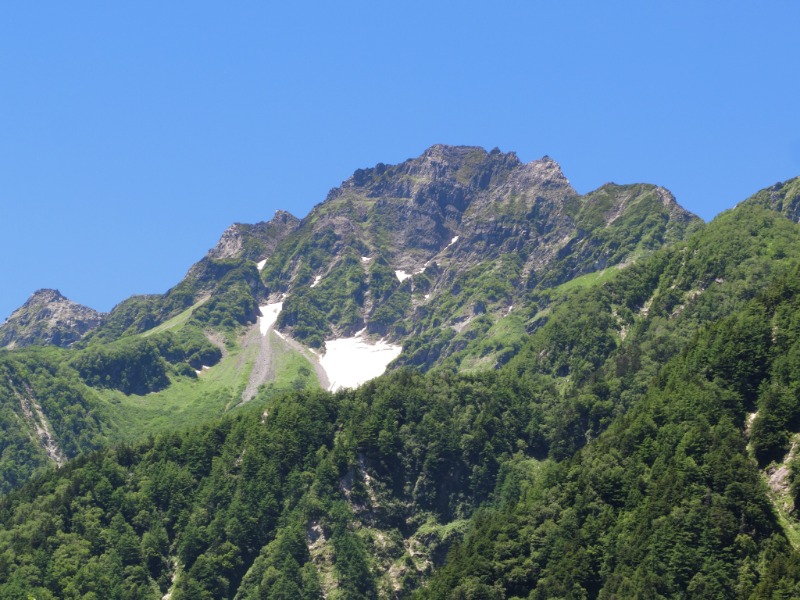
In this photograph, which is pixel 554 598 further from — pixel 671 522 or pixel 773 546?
pixel 773 546

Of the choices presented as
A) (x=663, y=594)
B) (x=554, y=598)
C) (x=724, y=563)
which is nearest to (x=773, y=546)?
(x=724, y=563)

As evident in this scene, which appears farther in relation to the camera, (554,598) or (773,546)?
(554,598)

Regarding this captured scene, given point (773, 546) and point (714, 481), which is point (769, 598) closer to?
point (773, 546)

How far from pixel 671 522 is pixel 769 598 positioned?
3295 centimetres

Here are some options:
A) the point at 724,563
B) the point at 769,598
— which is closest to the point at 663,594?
the point at 724,563

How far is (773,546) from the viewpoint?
180m

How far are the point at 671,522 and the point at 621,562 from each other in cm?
1170

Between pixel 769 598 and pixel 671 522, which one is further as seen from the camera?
pixel 671 522

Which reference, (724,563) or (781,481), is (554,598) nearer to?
(724,563)

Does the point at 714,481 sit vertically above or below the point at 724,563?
above

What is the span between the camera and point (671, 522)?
19450 cm

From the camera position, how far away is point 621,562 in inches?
7721

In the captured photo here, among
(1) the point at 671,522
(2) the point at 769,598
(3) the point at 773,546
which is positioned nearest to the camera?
(2) the point at 769,598

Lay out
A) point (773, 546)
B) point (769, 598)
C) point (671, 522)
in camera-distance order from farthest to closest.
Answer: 1. point (671, 522)
2. point (773, 546)
3. point (769, 598)
